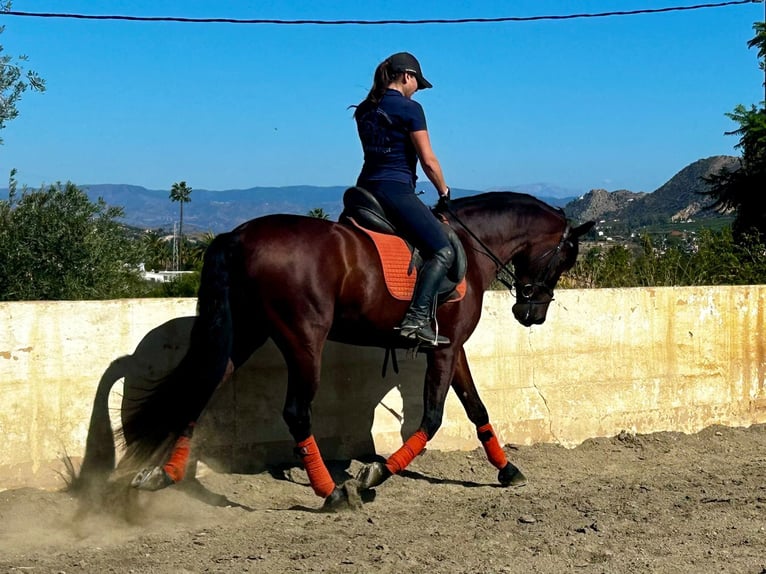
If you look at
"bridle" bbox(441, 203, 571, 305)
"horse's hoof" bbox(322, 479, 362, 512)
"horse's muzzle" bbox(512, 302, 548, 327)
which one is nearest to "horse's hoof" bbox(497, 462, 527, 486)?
"horse's muzzle" bbox(512, 302, 548, 327)

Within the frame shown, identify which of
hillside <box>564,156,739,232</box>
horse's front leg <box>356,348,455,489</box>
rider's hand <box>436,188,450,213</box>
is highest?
hillside <box>564,156,739,232</box>

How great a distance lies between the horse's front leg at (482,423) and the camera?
735 cm

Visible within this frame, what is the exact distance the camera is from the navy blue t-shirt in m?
6.61

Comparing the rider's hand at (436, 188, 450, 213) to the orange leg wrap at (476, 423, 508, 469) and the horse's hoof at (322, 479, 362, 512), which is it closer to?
the orange leg wrap at (476, 423, 508, 469)

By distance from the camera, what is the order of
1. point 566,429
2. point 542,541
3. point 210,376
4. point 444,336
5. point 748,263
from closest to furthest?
point 542,541, point 210,376, point 444,336, point 566,429, point 748,263

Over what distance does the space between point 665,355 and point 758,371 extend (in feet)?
4.08

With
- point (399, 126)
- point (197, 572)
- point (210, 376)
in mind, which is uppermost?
point (399, 126)

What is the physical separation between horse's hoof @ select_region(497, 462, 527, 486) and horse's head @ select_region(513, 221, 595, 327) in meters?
1.19

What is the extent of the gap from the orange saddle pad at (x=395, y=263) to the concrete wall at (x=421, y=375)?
1421 mm

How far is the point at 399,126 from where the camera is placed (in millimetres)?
6633

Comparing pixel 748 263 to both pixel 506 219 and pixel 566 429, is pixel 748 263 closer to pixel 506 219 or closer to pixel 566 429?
pixel 566 429

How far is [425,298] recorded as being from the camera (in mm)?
6516

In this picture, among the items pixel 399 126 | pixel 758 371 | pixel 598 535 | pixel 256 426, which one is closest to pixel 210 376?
pixel 256 426

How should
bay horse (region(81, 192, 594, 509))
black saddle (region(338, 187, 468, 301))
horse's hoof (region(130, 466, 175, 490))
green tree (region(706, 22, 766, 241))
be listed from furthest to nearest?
green tree (region(706, 22, 766, 241)) → black saddle (region(338, 187, 468, 301)) → bay horse (region(81, 192, 594, 509)) → horse's hoof (region(130, 466, 175, 490))
